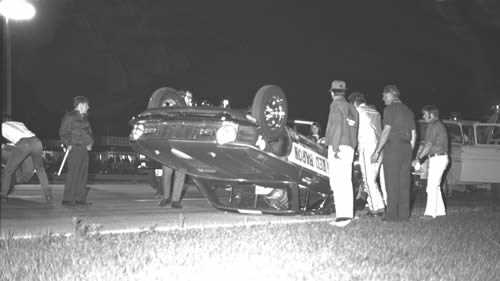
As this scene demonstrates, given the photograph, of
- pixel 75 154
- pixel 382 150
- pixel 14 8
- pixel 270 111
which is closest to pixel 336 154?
pixel 270 111

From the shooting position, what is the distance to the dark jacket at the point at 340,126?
7.81 metres

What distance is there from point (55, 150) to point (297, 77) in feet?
74.9

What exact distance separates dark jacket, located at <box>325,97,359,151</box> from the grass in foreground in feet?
3.48

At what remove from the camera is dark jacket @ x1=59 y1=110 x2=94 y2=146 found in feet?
33.1

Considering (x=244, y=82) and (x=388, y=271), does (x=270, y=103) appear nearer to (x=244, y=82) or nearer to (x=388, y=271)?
(x=388, y=271)

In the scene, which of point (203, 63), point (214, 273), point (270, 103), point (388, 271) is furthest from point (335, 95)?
point (203, 63)

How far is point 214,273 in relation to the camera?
491 centimetres

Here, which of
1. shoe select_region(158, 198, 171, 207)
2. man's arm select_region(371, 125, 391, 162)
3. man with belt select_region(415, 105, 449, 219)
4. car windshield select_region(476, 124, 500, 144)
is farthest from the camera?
car windshield select_region(476, 124, 500, 144)

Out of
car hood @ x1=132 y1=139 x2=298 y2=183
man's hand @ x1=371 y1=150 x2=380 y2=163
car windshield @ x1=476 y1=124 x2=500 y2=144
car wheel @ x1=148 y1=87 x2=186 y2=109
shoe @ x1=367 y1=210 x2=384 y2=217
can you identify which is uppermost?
car windshield @ x1=476 y1=124 x2=500 y2=144

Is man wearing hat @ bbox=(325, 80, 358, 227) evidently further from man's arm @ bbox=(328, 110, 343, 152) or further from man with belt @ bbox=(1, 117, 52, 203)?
man with belt @ bbox=(1, 117, 52, 203)

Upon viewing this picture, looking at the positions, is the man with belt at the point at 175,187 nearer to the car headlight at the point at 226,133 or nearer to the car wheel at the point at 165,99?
the car wheel at the point at 165,99

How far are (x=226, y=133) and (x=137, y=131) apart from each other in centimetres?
139

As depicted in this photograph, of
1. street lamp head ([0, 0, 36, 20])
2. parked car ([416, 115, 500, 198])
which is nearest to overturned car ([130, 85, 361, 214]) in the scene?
parked car ([416, 115, 500, 198])

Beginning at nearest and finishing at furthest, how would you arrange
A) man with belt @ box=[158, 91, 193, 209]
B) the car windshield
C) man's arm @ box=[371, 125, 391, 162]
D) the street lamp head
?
man's arm @ box=[371, 125, 391, 162] < man with belt @ box=[158, 91, 193, 209] < the street lamp head < the car windshield
